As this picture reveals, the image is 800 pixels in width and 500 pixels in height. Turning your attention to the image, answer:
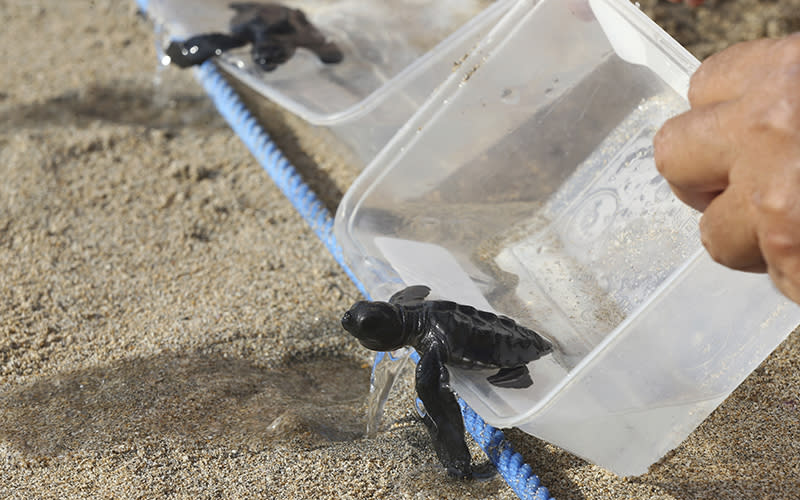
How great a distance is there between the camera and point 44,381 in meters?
1.50

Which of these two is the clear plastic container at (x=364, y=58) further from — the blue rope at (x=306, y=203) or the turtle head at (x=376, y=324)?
the turtle head at (x=376, y=324)

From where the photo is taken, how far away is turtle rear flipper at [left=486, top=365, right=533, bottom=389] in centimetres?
137

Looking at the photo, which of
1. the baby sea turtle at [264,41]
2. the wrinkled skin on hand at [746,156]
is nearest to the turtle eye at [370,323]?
the wrinkled skin on hand at [746,156]

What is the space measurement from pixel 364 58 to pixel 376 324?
5.00ft

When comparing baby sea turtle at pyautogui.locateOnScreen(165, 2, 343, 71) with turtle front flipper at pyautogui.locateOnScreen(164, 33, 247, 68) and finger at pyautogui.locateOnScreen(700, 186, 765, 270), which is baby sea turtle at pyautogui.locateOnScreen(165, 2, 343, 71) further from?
finger at pyautogui.locateOnScreen(700, 186, 765, 270)

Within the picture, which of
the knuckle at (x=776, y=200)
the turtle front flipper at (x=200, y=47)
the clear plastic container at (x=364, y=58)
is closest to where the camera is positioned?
the knuckle at (x=776, y=200)

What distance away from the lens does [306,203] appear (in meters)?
2.04

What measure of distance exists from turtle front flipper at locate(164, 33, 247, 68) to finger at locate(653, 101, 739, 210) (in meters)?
1.81

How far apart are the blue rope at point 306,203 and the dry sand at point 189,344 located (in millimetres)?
54

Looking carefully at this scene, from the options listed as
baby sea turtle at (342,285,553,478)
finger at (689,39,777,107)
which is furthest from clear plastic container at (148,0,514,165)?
finger at (689,39,777,107)

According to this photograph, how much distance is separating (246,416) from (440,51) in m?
1.06

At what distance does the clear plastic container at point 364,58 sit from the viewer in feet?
6.35

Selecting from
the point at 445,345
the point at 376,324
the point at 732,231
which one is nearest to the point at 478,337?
the point at 445,345

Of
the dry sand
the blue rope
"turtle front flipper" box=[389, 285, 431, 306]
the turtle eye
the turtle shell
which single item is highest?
the turtle eye
